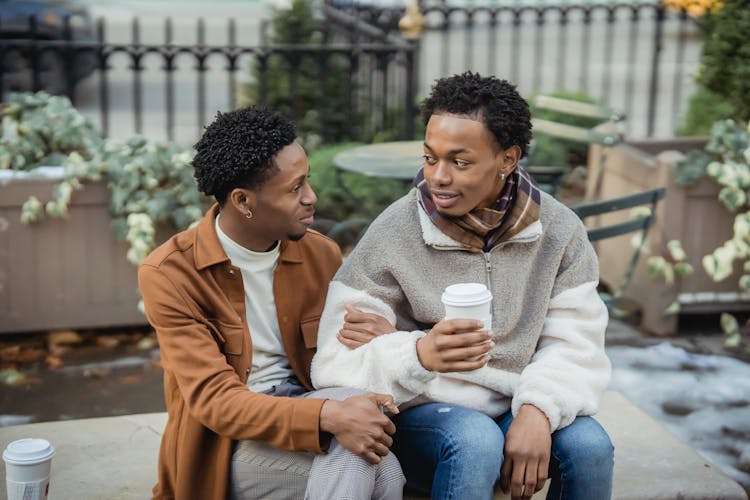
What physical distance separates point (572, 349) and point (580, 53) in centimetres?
1489

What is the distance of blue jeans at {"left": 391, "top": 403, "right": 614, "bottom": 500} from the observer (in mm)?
2539

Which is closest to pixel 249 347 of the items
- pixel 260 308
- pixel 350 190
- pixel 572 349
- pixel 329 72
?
pixel 260 308

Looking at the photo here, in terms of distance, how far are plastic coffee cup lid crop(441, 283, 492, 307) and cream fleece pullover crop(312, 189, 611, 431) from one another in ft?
1.34

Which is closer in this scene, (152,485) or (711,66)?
(152,485)

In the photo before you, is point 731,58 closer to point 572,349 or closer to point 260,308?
point 572,349

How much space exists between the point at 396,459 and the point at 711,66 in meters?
4.13

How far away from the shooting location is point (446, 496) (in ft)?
8.38

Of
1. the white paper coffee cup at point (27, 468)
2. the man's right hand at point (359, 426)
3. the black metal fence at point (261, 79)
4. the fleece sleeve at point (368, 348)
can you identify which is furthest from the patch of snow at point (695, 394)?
the white paper coffee cup at point (27, 468)

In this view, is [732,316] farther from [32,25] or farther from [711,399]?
[32,25]

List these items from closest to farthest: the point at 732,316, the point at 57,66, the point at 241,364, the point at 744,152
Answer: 1. the point at 241,364
2. the point at 744,152
3. the point at 732,316
4. the point at 57,66

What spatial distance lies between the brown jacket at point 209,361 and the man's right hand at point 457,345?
11.3 inches

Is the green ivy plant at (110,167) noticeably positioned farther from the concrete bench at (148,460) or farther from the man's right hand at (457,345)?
the man's right hand at (457,345)

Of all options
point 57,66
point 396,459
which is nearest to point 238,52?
point 396,459

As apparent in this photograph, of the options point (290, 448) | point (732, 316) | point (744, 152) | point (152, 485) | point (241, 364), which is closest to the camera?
point (290, 448)
